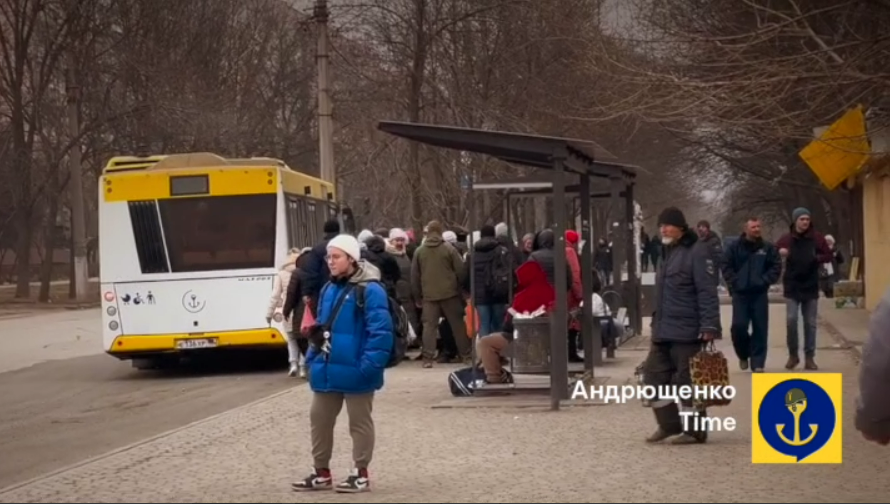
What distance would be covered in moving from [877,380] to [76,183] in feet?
143

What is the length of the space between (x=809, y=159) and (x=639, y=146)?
1747 cm

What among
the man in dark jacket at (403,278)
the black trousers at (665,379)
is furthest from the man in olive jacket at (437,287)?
the black trousers at (665,379)

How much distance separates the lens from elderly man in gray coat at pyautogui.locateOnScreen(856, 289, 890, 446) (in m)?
4.62

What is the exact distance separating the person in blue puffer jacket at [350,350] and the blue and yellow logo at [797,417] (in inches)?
96.3

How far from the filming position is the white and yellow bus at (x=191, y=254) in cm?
2042

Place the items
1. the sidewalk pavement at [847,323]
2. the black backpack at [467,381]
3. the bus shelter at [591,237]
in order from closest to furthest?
the black backpack at [467,381] < the bus shelter at [591,237] < the sidewalk pavement at [847,323]

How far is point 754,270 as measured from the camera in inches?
659

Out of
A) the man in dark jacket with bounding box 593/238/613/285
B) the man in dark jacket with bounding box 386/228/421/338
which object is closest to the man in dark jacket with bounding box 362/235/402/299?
the man in dark jacket with bounding box 386/228/421/338

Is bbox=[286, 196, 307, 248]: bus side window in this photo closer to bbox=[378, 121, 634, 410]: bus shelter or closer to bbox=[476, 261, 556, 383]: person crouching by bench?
bbox=[476, 261, 556, 383]: person crouching by bench

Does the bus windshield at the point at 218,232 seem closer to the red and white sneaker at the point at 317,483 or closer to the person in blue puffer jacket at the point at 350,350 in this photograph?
the red and white sneaker at the point at 317,483

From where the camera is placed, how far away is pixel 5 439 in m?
14.3

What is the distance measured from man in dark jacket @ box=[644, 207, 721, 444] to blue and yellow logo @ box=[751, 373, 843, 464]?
56.7 inches

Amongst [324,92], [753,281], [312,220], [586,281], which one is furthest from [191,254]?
[324,92]

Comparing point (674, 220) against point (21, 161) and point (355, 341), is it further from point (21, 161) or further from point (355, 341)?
point (21, 161)
